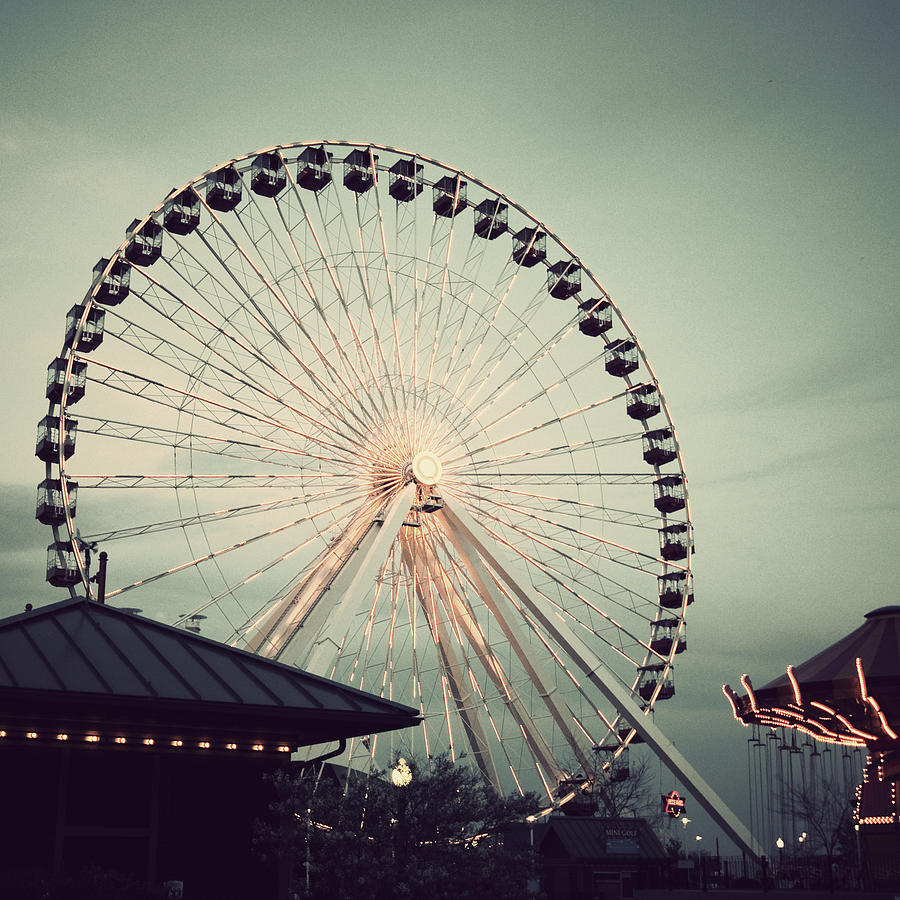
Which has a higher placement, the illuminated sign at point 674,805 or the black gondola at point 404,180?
the black gondola at point 404,180

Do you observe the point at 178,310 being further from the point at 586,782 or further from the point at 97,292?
A: the point at 586,782

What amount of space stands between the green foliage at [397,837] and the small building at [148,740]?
546mm

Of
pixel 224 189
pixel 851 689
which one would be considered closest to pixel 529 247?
pixel 224 189

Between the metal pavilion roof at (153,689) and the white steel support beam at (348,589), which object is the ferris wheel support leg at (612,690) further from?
the metal pavilion roof at (153,689)

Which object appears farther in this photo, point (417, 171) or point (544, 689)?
point (417, 171)

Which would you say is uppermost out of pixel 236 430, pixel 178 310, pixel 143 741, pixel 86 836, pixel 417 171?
pixel 417 171

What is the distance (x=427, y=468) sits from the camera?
3045 centimetres

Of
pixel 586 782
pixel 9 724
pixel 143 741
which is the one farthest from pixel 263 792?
pixel 586 782

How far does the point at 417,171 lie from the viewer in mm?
33594

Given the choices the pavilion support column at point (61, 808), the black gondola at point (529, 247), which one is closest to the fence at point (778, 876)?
the black gondola at point (529, 247)

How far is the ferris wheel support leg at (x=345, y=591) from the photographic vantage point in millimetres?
26953

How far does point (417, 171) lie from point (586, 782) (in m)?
17.0

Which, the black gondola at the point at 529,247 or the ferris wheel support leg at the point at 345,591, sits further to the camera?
the black gondola at the point at 529,247

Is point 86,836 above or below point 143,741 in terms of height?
below
